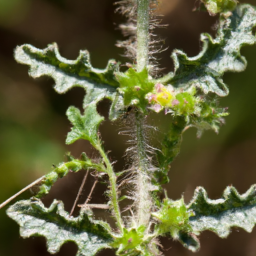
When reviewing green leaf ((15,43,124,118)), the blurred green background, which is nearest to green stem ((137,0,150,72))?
green leaf ((15,43,124,118))

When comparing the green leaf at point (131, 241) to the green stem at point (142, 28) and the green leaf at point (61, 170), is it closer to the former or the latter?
the green leaf at point (61, 170)

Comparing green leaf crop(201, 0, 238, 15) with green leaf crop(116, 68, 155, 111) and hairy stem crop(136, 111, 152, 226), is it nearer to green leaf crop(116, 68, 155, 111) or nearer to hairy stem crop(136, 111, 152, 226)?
green leaf crop(116, 68, 155, 111)

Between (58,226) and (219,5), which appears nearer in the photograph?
(58,226)

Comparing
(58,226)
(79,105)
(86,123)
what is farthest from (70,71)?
(79,105)

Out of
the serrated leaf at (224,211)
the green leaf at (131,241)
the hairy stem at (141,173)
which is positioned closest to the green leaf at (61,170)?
the hairy stem at (141,173)

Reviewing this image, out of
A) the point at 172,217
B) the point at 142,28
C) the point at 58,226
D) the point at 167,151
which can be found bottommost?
the point at 58,226

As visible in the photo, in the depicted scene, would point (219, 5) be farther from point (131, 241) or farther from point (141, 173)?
point (131, 241)
